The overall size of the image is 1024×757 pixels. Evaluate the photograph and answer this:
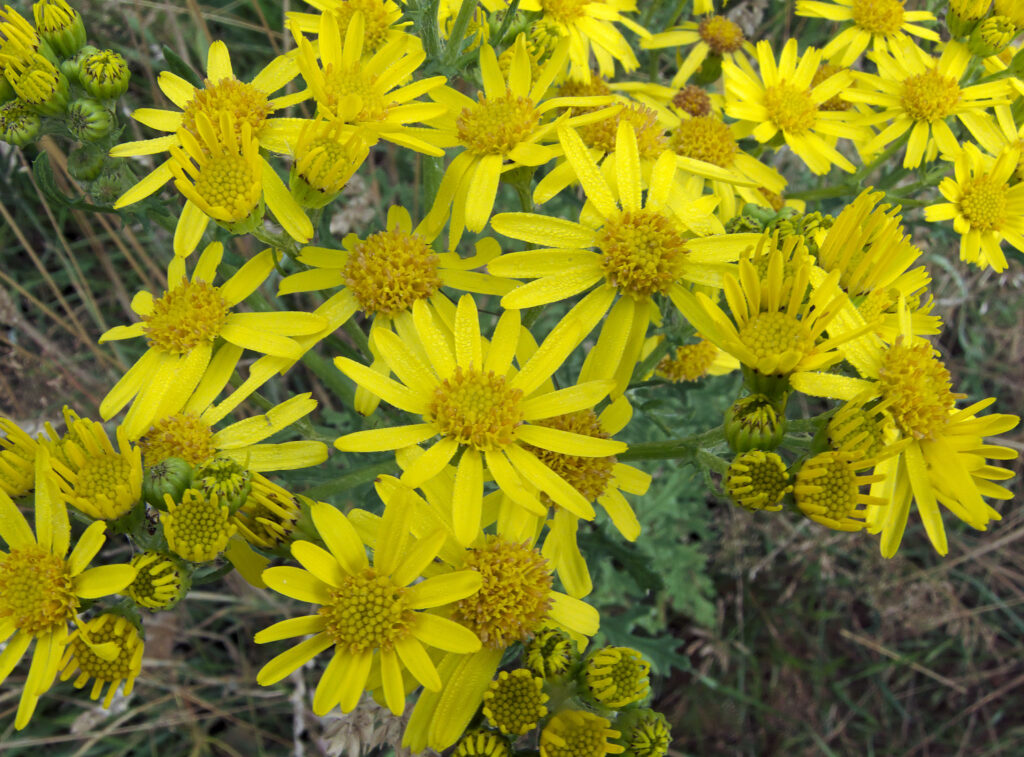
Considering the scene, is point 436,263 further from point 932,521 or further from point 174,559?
point 932,521

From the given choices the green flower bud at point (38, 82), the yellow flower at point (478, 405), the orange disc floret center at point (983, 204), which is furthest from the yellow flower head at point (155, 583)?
the orange disc floret center at point (983, 204)

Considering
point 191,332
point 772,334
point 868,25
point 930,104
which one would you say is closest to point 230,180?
point 191,332

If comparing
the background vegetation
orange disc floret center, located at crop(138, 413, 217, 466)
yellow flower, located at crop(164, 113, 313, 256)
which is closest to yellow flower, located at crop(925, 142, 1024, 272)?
the background vegetation

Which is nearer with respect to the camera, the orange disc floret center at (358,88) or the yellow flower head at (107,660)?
the yellow flower head at (107,660)

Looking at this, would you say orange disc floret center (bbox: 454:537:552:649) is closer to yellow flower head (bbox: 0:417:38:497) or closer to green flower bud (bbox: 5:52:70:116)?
yellow flower head (bbox: 0:417:38:497)

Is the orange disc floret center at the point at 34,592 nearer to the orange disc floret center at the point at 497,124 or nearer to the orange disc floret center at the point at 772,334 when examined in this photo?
the orange disc floret center at the point at 497,124

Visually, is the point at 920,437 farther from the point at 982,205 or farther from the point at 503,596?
the point at 982,205

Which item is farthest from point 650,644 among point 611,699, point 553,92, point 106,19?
point 106,19
